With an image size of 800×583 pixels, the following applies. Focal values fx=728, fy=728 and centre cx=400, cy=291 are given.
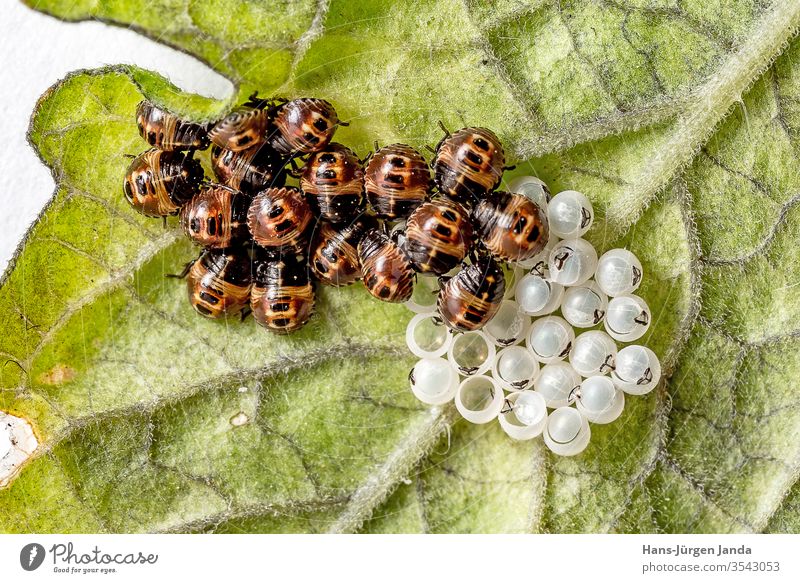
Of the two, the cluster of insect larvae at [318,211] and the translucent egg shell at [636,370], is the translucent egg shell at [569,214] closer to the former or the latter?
the cluster of insect larvae at [318,211]

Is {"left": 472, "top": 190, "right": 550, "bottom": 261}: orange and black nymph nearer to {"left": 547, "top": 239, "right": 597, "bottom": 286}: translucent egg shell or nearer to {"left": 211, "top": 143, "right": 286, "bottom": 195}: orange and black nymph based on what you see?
{"left": 547, "top": 239, "right": 597, "bottom": 286}: translucent egg shell

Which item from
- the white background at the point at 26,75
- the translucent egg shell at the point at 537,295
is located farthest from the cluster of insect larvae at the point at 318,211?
the white background at the point at 26,75

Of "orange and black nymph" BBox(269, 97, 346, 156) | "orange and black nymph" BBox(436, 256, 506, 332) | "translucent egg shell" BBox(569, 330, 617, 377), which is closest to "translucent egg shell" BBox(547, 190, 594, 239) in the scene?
Answer: "orange and black nymph" BBox(436, 256, 506, 332)

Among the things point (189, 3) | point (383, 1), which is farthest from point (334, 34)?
point (189, 3)

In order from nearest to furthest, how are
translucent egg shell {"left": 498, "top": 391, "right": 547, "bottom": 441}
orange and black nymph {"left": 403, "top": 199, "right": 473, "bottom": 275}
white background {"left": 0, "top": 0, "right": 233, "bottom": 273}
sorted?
orange and black nymph {"left": 403, "top": 199, "right": 473, "bottom": 275} < translucent egg shell {"left": 498, "top": 391, "right": 547, "bottom": 441} < white background {"left": 0, "top": 0, "right": 233, "bottom": 273}
